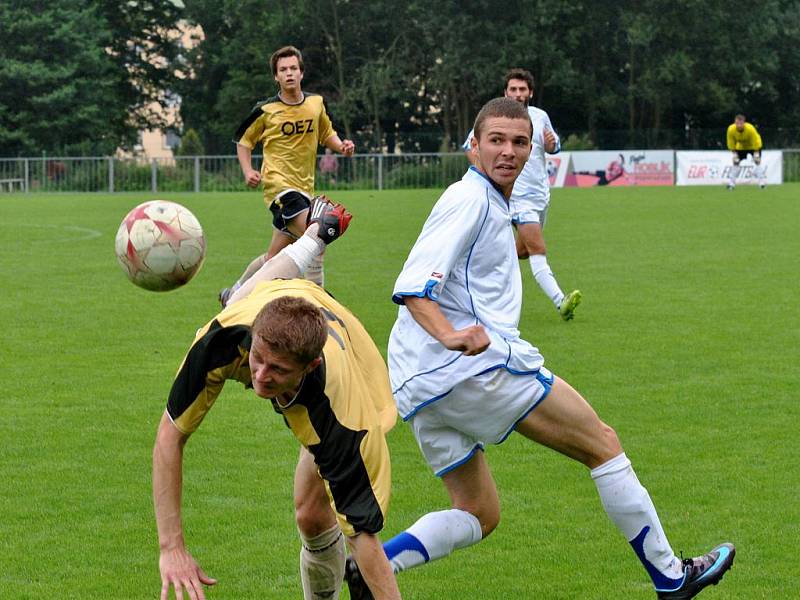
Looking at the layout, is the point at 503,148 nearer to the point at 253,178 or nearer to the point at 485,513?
the point at 485,513

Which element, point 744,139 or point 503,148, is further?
point 744,139

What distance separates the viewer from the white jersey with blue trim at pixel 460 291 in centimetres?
445

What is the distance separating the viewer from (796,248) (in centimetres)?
1828

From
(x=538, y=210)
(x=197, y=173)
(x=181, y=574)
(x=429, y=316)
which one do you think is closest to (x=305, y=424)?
(x=181, y=574)

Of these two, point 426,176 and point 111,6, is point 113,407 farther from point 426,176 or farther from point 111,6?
point 111,6

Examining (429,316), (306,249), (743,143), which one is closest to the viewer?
(429,316)

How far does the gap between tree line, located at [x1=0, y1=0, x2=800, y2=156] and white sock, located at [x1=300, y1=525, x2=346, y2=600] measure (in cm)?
4757

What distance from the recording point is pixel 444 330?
4277 mm

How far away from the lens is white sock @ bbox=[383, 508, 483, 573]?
470cm

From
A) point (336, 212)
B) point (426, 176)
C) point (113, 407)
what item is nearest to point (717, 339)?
point (113, 407)

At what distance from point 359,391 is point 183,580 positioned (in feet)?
2.44

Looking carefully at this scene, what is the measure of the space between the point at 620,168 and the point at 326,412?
3916 centimetres

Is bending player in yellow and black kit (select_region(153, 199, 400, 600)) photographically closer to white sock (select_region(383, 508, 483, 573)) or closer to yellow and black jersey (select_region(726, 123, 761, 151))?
white sock (select_region(383, 508, 483, 573))

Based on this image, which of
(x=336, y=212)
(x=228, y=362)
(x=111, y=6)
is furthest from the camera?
(x=111, y=6)
